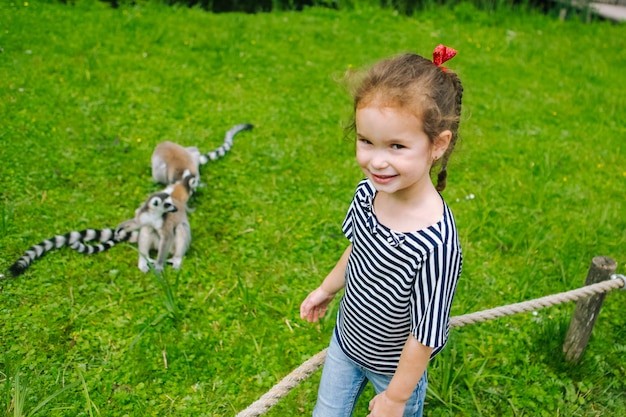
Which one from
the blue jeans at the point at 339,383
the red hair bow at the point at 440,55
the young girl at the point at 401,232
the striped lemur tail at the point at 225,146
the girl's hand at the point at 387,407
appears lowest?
the striped lemur tail at the point at 225,146

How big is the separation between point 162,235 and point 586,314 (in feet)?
8.63

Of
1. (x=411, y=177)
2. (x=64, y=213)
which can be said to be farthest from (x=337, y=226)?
(x=411, y=177)

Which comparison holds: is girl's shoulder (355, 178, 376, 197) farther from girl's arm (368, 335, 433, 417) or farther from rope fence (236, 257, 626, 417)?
rope fence (236, 257, 626, 417)

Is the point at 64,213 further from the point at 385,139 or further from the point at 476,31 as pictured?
the point at 476,31

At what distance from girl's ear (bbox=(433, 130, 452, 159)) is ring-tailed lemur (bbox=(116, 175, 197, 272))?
244 cm

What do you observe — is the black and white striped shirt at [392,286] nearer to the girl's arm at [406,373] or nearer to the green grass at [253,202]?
the girl's arm at [406,373]

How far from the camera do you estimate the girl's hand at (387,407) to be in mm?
1769

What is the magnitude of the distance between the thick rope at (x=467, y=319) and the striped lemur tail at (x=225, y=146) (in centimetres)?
284

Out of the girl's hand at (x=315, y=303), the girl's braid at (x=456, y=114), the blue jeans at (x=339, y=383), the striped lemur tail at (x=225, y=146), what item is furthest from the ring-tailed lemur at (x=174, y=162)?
the girl's braid at (x=456, y=114)

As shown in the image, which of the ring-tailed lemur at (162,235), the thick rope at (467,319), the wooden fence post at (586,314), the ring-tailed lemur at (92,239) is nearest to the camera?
the thick rope at (467,319)

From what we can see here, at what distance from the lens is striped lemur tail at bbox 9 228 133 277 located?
348cm

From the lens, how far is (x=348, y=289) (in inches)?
77.8

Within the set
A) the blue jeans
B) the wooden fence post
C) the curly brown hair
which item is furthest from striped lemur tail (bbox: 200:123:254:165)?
the curly brown hair

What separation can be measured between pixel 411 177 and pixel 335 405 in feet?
3.25
